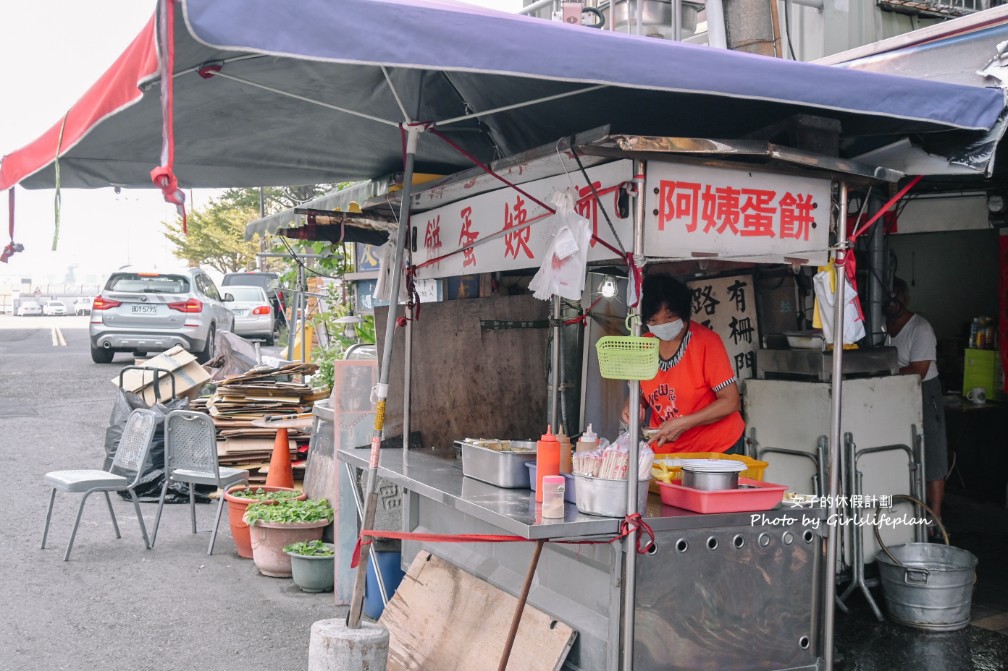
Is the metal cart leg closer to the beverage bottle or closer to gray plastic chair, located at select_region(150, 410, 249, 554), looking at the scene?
the beverage bottle

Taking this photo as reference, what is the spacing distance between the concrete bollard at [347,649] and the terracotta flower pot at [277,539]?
238 cm

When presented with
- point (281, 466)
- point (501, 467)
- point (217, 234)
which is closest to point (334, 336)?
point (281, 466)

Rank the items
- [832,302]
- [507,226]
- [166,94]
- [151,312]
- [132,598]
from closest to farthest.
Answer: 1. [166,94]
2. [832,302]
3. [507,226]
4. [132,598]
5. [151,312]

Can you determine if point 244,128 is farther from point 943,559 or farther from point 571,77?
point 943,559

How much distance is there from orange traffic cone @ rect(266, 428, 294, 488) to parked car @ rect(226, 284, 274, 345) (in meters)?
17.4

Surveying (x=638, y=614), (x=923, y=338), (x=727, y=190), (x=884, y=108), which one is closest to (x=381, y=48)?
(x=727, y=190)

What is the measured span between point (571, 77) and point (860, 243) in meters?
4.08

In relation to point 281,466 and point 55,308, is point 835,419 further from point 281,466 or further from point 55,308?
point 55,308

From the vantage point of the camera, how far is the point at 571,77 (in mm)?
3043

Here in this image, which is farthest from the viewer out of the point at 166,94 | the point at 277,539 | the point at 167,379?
the point at 167,379

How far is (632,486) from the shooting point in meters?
3.49

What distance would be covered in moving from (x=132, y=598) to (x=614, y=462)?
393 cm

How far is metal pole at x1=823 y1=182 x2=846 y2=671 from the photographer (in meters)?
3.90

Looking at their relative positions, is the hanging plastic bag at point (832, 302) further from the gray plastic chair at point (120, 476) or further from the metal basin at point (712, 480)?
the gray plastic chair at point (120, 476)
